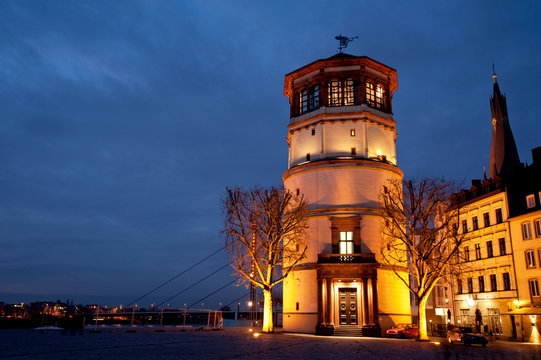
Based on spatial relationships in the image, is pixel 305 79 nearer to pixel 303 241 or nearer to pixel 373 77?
pixel 373 77

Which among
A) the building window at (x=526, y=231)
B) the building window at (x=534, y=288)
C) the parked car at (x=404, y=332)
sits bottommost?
the parked car at (x=404, y=332)

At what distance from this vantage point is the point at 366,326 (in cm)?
4091

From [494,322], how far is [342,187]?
24.2m

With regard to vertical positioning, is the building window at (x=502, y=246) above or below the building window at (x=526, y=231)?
below

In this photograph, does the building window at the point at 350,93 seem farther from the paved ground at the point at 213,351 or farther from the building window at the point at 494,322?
the paved ground at the point at 213,351

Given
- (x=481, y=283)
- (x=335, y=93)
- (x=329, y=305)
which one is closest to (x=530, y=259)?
(x=481, y=283)

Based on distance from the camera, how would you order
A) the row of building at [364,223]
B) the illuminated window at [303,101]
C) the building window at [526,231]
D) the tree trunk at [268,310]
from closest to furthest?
the tree trunk at [268,310]
the row of building at [364,223]
the building window at [526,231]
the illuminated window at [303,101]

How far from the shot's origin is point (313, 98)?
52.4 m

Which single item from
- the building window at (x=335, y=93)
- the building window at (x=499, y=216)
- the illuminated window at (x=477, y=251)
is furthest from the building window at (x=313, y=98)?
the illuminated window at (x=477, y=251)

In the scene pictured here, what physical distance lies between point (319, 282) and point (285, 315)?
20.0 ft

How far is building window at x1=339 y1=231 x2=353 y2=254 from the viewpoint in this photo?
45.2 meters

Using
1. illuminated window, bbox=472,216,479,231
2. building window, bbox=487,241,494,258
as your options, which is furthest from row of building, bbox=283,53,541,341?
building window, bbox=487,241,494,258

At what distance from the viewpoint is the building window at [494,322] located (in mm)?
49862

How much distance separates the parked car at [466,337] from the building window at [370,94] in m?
26.1
